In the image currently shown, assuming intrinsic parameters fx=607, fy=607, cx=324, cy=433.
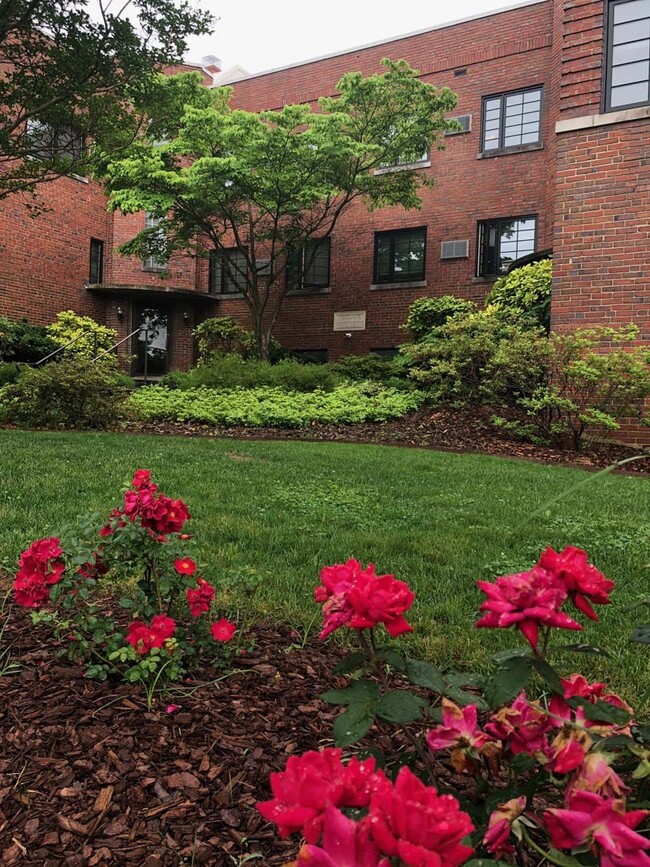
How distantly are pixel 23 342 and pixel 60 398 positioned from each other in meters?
6.48

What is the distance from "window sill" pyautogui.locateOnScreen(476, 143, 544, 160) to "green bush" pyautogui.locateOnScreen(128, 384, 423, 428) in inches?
284

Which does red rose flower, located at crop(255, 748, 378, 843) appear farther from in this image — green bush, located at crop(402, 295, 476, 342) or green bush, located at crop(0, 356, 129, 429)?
green bush, located at crop(402, 295, 476, 342)

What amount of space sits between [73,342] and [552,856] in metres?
16.3

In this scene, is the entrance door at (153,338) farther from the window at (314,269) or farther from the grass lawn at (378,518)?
the grass lawn at (378,518)

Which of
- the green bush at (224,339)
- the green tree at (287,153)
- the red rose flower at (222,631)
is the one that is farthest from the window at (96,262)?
the red rose flower at (222,631)

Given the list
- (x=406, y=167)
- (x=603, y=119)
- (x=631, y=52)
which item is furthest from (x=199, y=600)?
(x=406, y=167)

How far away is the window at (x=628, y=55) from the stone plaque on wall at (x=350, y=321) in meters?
8.50

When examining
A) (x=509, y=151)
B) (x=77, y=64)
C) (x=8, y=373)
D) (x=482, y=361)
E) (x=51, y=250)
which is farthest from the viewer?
(x=51, y=250)

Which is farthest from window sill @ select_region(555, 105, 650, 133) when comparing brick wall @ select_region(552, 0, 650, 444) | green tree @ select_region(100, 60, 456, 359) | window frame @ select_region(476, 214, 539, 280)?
window frame @ select_region(476, 214, 539, 280)

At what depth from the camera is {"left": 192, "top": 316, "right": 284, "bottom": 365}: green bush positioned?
16250 millimetres

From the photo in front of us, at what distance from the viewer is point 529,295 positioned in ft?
33.8

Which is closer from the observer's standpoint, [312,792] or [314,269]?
[312,792]

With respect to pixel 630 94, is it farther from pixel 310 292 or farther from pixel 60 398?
pixel 310 292

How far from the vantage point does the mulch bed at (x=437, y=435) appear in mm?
7879
